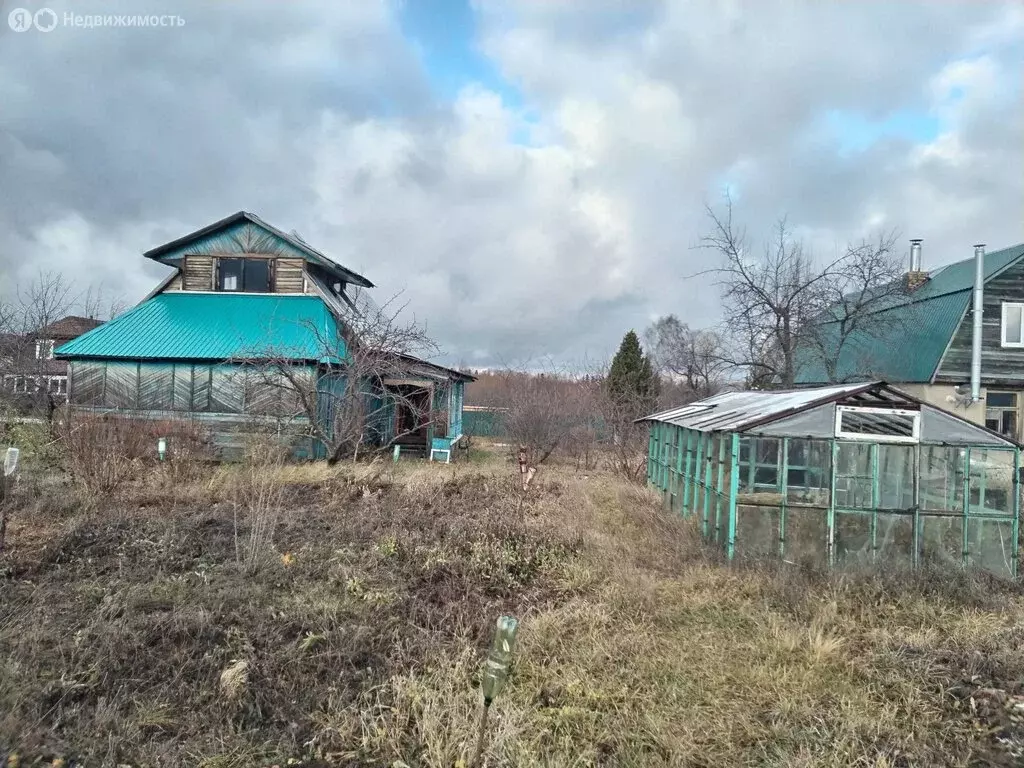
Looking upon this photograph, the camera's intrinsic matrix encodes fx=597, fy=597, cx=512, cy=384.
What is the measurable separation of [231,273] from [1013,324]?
2586cm

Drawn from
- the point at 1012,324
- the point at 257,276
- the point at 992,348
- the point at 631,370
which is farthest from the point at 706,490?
the point at 631,370

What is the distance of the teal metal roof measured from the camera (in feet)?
55.4

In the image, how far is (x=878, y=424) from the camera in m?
7.94

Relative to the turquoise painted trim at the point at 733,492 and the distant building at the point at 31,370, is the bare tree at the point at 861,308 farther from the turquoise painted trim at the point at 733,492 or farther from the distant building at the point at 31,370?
the distant building at the point at 31,370

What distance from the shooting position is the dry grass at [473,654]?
391 cm

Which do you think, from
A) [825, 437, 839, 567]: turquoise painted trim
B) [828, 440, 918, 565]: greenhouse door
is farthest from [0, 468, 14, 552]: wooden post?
[828, 440, 918, 565]: greenhouse door

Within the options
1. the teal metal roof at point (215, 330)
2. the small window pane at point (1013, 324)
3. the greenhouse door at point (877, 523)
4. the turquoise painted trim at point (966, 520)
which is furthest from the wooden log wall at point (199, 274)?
the small window pane at point (1013, 324)

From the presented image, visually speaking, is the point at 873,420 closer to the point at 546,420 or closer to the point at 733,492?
the point at 733,492

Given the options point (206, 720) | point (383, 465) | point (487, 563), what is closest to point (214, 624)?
point (206, 720)

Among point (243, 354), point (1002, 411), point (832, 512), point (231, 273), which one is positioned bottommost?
point (832, 512)

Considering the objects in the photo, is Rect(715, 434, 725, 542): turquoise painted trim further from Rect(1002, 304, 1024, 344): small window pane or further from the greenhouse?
Rect(1002, 304, 1024, 344): small window pane

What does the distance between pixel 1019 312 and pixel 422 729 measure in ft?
77.7

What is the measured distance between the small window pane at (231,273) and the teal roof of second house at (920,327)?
800 inches

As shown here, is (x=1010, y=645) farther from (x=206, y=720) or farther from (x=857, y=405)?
(x=206, y=720)
